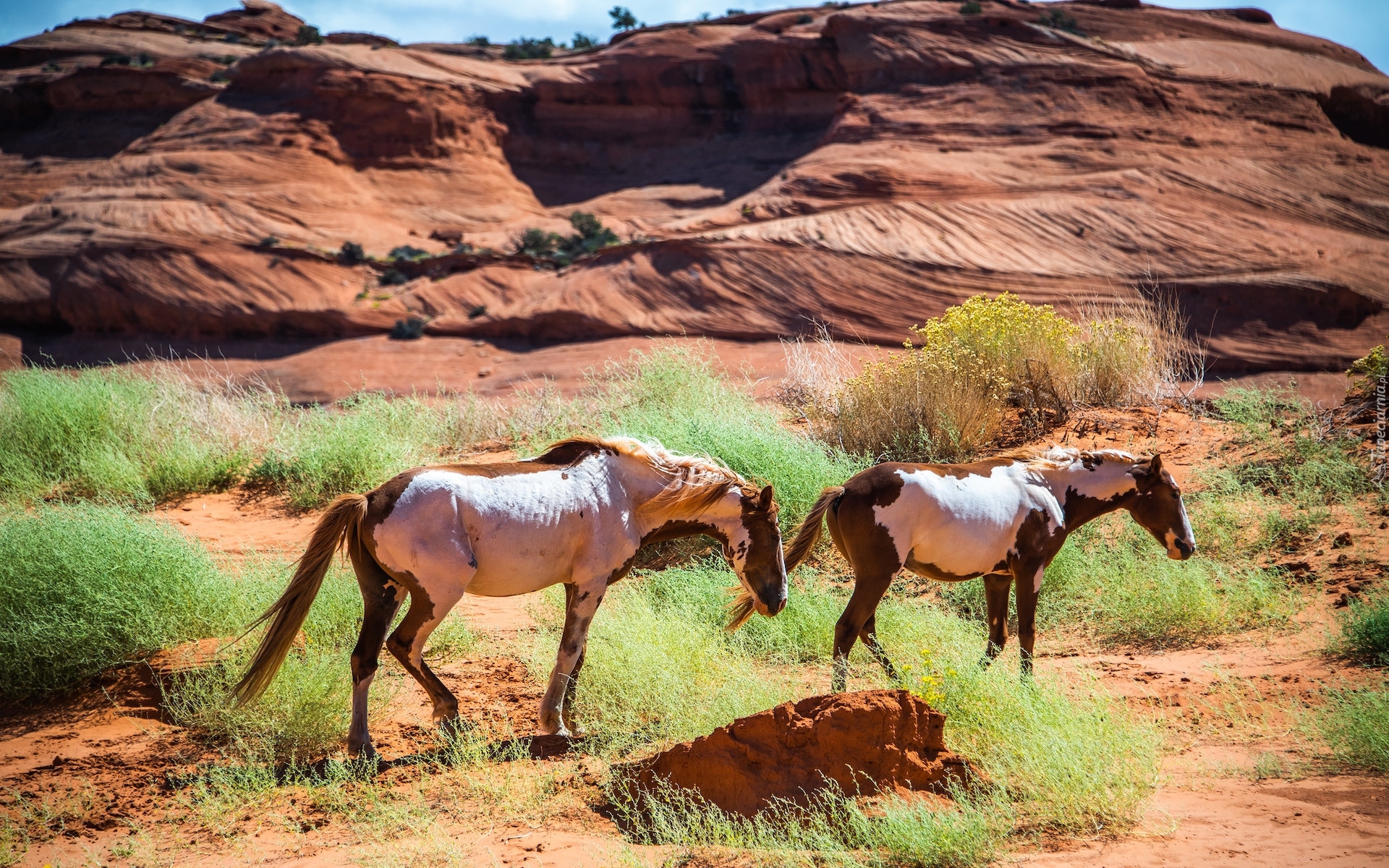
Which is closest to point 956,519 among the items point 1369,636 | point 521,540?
point 521,540

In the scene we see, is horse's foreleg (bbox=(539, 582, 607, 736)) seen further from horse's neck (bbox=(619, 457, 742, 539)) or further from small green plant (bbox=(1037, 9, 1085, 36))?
small green plant (bbox=(1037, 9, 1085, 36))

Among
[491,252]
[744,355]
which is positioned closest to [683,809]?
[744,355]

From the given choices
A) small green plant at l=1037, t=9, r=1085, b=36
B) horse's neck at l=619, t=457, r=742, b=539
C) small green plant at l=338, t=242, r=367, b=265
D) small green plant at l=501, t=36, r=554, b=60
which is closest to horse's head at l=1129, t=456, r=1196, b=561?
horse's neck at l=619, t=457, r=742, b=539

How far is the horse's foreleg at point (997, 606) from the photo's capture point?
Result: 19.3 feet

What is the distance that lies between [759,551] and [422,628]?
6.10ft

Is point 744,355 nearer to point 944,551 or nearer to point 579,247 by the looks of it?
point 579,247

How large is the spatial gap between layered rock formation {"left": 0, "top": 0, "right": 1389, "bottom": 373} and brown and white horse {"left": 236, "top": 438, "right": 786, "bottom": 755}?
655 inches

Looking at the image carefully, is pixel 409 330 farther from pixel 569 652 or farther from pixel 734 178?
pixel 569 652

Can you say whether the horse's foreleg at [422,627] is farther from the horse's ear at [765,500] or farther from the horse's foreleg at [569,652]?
the horse's ear at [765,500]

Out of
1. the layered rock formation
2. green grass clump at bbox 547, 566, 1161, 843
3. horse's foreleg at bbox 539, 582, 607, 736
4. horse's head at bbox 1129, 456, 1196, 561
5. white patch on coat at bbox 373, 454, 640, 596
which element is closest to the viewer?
green grass clump at bbox 547, 566, 1161, 843

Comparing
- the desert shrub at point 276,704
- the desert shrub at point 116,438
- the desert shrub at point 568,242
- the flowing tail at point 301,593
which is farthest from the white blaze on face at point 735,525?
the desert shrub at point 568,242

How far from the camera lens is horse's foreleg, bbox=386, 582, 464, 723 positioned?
5020 millimetres

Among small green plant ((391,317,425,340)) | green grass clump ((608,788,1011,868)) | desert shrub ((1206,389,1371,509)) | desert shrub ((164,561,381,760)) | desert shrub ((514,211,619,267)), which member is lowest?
desert shrub ((164,561,381,760))

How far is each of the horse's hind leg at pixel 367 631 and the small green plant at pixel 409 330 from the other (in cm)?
1973
